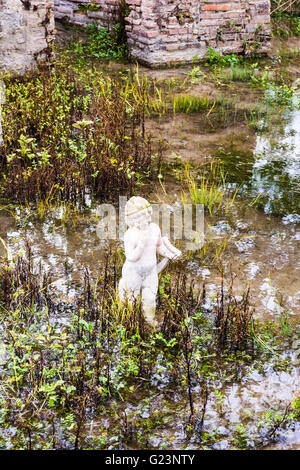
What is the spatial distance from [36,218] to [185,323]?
2.29m

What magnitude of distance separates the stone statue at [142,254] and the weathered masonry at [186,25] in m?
5.95

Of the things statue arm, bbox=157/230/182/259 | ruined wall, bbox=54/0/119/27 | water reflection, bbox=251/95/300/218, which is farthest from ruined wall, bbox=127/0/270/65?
statue arm, bbox=157/230/182/259

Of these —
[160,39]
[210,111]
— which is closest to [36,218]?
[210,111]

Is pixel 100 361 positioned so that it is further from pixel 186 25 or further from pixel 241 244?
pixel 186 25

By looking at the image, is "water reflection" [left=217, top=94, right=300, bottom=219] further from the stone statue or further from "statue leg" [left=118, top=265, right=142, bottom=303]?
"statue leg" [left=118, top=265, right=142, bottom=303]

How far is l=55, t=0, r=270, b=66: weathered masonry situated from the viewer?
909 cm

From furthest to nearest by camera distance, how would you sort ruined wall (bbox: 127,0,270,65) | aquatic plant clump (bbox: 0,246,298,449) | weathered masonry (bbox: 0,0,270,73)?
ruined wall (bbox: 127,0,270,65) < weathered masonry (bbox: 0,0,270,73) < aquatic plant clump (bbox: 0,246,298,449)

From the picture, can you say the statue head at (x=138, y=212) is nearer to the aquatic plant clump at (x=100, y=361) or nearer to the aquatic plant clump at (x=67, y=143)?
the aquatic plant clump at (x=100, y=361)

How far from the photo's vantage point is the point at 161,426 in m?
→ 3.26

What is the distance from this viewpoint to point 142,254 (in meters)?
3.92

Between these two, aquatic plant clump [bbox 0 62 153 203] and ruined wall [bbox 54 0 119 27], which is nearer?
aquatic plant clump [bbox 0 62 153 203]

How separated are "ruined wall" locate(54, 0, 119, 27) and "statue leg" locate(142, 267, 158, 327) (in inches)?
288

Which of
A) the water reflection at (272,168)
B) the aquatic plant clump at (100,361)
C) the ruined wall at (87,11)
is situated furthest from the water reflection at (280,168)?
the ruined wall at (87,11)
